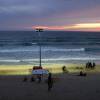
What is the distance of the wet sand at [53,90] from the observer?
2014 cm

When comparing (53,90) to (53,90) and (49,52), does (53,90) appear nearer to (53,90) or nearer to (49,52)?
(53,90)

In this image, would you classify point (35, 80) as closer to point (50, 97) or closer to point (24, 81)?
point (24, 81)

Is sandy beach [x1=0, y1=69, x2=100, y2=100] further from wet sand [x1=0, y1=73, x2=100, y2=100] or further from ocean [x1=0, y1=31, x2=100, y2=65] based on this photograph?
ocean [x1=0, y1=31, x2=100, y2=65]

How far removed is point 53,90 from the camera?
22.7 meters

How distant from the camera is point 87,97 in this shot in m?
20.0

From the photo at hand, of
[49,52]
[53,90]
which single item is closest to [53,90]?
[53,90]

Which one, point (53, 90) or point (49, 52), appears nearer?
point (53, 90)

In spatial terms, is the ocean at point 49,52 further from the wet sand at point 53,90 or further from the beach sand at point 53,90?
the wet sand at point 53,90

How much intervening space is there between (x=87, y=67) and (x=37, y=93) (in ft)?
57.5

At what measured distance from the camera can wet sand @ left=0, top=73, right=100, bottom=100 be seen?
793 inches

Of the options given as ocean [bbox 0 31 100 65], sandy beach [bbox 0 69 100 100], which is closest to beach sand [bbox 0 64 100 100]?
sandy beach [bbox 0 69 100 100]

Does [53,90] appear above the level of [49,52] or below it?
below

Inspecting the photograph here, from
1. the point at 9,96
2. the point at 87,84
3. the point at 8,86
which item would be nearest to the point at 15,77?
the point at 8,86

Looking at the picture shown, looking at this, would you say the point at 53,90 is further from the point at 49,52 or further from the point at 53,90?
the point at 49,52
